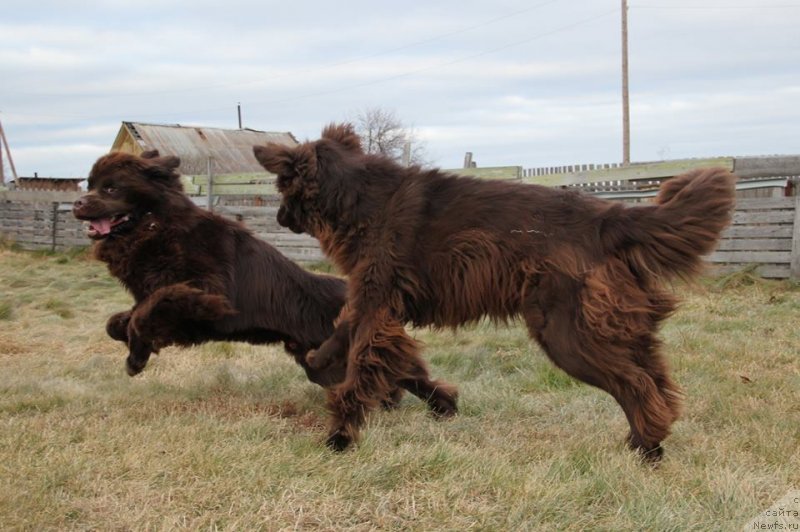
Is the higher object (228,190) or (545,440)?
(228,190)

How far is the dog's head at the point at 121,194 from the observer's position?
516 centimetres

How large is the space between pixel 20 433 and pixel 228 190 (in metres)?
12.3

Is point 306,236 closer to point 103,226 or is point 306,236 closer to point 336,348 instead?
point 103,226

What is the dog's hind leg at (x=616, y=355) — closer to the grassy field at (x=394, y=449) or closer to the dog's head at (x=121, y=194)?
the grassy field at (x=394, y=449)

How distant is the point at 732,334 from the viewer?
7.07 meters

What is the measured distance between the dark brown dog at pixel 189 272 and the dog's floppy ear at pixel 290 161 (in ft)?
3.62

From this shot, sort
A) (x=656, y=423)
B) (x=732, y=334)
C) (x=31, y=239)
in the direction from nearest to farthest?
(x=656, y=423) < (x=732, y=334) < (x=31, y=239)

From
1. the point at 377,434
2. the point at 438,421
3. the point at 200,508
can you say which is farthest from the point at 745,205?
the point at 200,508

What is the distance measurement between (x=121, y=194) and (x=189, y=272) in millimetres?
818

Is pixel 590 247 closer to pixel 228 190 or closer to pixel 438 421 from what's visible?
pixel 438 421

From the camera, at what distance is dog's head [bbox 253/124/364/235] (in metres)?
4.29

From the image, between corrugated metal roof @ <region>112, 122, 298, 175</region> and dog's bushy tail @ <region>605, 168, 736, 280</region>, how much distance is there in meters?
28.5

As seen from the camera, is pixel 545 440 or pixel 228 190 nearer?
pixel 545 440

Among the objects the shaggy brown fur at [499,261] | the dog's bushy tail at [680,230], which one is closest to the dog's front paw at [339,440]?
the shaggy brown fur at [499,261]
